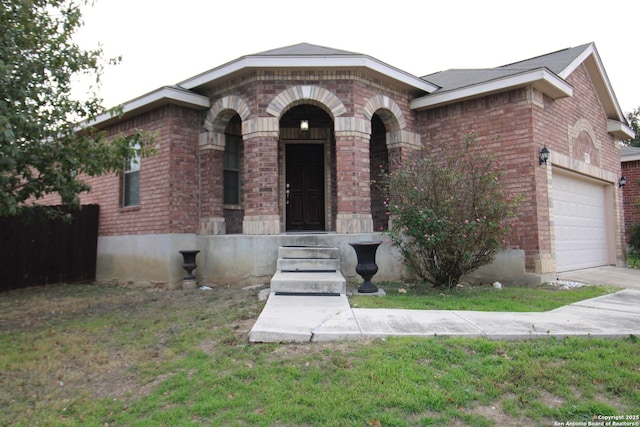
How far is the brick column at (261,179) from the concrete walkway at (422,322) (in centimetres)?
245

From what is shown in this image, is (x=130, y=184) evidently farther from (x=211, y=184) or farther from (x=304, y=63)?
(x=304, y=63)

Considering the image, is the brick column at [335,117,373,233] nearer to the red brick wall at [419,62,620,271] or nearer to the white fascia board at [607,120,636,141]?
the red brick wall at [419,62,620,271]

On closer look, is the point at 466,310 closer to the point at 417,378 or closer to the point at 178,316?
the point at 417,378

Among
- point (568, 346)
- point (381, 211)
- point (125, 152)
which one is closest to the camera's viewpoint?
point (568, 346)

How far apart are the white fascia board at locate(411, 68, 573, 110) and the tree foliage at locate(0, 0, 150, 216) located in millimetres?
5893

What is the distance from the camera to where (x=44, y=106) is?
5.38 meters

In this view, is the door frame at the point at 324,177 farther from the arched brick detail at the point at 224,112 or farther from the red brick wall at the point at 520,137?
the red brick wall at the point at 520,137

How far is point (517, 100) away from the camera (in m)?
8.01

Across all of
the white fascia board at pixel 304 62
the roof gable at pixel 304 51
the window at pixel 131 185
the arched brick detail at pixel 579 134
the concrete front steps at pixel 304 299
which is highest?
the roof gable at pixel 304 51

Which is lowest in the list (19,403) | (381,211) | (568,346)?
(19,403)

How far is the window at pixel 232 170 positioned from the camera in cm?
952

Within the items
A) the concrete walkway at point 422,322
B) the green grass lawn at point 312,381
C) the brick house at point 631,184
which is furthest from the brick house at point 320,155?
the brick house at point 631,184

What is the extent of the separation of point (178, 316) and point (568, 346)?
4.51 metres

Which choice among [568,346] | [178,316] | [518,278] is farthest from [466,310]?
[178,316]
